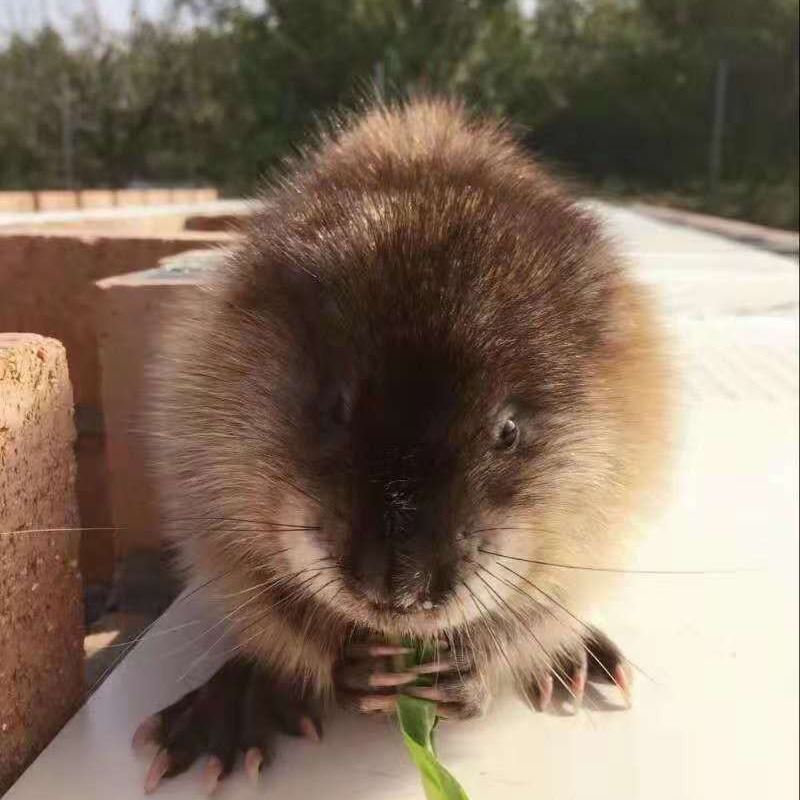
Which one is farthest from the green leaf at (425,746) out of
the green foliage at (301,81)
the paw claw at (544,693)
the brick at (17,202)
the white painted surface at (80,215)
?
the green foliage at (301,81)

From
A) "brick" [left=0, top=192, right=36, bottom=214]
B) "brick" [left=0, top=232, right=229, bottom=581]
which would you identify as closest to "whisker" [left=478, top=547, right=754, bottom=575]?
"brick" [left=0, top=232, right=229, bottom=581]

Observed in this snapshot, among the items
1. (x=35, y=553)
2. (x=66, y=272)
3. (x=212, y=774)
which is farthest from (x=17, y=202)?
(x=212, y=774)

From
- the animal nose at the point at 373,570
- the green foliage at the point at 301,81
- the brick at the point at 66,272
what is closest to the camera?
the animal nose at the point at 373,570

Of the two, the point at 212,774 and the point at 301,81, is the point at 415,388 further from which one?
the point at 301,81

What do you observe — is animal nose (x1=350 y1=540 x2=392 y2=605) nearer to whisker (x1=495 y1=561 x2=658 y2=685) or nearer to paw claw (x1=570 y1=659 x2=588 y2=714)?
whisker (x1=495 y1=561 x2=658 y2=685)

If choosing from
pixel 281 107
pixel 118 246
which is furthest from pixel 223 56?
pixel 118 246

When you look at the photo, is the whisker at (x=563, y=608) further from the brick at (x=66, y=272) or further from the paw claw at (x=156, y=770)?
the brick at (x=66, y=272)

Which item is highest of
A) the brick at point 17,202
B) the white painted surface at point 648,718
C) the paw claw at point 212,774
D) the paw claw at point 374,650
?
the brick at point 17,202
